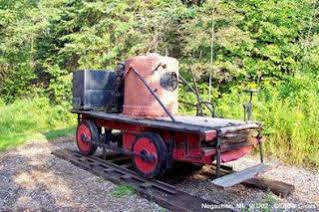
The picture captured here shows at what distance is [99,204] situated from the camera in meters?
4.84

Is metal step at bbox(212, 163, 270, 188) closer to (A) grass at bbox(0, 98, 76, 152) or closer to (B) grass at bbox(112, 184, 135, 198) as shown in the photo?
(B) grass at bbox(112, 184, 135, 198)

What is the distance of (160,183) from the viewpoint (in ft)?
17.9

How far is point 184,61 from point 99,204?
19.8ft

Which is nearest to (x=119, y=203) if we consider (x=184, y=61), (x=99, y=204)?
(x=99, y=204)

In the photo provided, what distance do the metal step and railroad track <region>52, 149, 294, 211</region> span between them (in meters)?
0.22

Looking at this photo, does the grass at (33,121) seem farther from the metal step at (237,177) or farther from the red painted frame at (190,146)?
the metal step at (237,177)

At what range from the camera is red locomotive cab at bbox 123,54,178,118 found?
233 inches

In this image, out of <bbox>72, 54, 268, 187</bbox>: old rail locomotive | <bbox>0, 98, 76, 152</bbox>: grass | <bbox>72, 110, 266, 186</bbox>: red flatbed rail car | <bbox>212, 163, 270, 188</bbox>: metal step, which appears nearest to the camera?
<bbox>212, 163, 270, 188</bbox>: metal step

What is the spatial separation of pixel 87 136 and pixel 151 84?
1.83m

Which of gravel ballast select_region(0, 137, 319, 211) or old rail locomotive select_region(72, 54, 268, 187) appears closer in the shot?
gravel ballast select_region(0, 137, 319, 211)

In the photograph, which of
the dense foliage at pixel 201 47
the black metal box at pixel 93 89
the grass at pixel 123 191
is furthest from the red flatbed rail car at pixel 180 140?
the dense foliage at pixel 201 47

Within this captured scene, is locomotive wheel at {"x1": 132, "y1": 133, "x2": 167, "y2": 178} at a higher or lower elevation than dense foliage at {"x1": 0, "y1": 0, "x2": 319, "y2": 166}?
lower

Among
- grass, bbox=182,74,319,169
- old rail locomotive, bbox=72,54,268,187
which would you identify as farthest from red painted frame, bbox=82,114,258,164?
grass, bbox=182,74,319,169

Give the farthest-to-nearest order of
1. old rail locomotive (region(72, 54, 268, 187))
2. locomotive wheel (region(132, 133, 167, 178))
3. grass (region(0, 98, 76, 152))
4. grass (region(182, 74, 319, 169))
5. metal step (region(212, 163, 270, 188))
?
grass (region(0, 98, 76, 152))
grass (region(182, 74, 319, 169))
locomotive wheel (region(132, 133, 167, 178))
old rail locomotive (region(72, 54, 268, 187))
metal step (region(212, 163, 270, 188))
